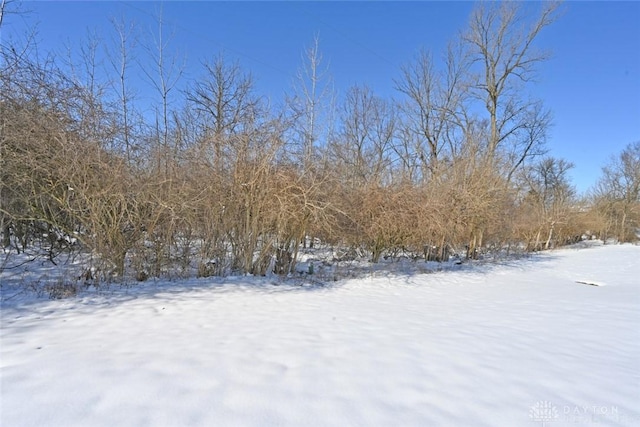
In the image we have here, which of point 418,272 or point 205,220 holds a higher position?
point 205,220

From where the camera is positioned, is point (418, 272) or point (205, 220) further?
point (418, 272)

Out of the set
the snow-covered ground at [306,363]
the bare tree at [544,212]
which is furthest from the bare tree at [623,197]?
the snow-covered ground at [306,363]

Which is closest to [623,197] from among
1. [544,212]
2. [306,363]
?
[544,212]

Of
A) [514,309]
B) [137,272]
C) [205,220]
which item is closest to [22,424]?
[137,272]

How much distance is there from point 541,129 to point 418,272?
72.7 ft

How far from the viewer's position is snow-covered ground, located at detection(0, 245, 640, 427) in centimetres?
198

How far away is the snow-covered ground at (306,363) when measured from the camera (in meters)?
1.98

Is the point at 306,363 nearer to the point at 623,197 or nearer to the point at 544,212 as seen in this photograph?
the point at 544,212

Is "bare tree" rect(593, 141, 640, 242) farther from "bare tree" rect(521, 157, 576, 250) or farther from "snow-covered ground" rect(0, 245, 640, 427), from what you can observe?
"snow-covered ground" rect(0, 245, 640, 427)

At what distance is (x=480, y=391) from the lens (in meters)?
2.31

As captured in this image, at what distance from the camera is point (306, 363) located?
2.74m

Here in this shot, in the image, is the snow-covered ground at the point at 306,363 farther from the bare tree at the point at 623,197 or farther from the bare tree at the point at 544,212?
the bare tree at the point at 623,197

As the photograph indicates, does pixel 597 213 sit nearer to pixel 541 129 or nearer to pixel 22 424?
pixel 541 129

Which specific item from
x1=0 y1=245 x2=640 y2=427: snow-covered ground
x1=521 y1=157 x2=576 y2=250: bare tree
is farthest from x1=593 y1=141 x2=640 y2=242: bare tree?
x1=0 y1=245 x2=640 y2=427: snow-covered ground
